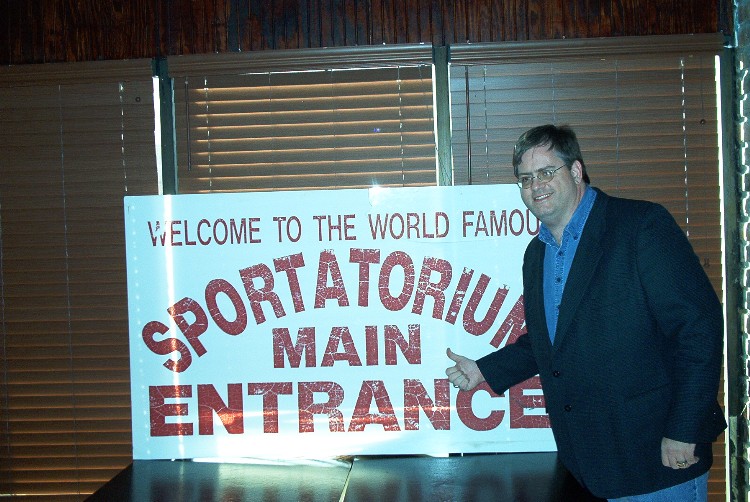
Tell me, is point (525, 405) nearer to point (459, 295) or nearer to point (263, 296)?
point (459, 295)

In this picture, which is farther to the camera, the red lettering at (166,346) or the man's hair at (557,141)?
the red lettering at (166,346)

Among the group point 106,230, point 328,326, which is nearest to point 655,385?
point 328,326

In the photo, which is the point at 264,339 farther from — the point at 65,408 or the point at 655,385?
the point at 65,408

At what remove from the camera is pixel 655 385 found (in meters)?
1.60

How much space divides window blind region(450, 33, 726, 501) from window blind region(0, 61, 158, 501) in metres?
1.32

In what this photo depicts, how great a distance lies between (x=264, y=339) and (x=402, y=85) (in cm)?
122

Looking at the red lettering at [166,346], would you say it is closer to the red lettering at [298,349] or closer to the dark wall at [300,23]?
the red lettering at [298,349]

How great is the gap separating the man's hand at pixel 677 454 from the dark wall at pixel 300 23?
1.77 meters

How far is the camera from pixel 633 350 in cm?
160

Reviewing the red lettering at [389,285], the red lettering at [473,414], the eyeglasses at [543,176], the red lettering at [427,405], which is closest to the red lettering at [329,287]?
the red lettering at [389,285]

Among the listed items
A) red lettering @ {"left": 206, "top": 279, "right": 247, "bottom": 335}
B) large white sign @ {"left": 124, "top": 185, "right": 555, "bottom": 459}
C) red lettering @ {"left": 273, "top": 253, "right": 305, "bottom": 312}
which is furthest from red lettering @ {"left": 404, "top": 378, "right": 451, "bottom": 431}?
red lettering @ {"left": 206, "top": 279, "right": 247, "bottom": 335}

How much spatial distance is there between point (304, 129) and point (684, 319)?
5.65 ft

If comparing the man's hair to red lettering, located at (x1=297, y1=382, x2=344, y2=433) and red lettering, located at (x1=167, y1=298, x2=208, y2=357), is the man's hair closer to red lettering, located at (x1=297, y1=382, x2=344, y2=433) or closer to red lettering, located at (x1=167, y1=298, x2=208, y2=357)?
red lettering, located at (x1=297, y1=382, x2=344, y2=433)

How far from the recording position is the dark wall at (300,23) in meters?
2.80
